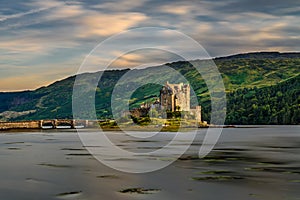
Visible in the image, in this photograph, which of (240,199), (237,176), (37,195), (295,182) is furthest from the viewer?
(237,176)

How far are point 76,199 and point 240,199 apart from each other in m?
12.2

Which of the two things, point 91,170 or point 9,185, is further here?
point 91,170

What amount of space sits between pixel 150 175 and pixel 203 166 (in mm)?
10421

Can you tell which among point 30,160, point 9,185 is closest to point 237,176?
point 9,185

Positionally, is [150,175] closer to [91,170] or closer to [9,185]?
[91,170]

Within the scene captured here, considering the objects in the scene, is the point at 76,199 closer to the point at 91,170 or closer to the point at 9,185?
the point at 9,185

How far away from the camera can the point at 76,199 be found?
37969 millimetres

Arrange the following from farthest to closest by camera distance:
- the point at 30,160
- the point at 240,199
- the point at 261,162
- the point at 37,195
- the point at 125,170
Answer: the point at 30,160
the point at 261,162
the point at 125,170
the point at 37,195
the point at 240,199

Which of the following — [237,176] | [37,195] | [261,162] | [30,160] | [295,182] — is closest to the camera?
[37,195]

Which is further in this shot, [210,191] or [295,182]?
[295,182]

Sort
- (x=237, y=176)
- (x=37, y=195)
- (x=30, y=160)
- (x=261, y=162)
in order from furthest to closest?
(x=30, y=160), (x=261, y=162), (x=237, y=176), (x=37, y=195)

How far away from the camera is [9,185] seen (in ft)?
151

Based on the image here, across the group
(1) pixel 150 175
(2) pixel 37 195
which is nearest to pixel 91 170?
(1) pixel 150 175

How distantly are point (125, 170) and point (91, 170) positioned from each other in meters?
3.95
